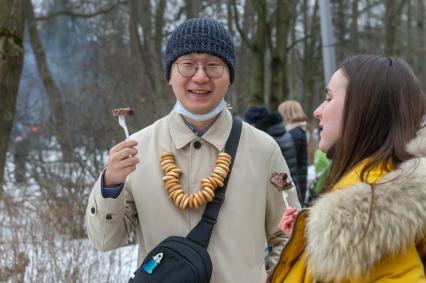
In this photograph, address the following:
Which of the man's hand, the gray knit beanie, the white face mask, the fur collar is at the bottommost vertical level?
the fur collar

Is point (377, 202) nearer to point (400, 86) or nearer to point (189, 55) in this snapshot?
point (400, 86)

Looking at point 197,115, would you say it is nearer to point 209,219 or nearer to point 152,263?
point 209,219

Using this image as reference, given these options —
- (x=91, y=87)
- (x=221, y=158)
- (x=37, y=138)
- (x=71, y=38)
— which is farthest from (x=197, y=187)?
(x=71, y=38)

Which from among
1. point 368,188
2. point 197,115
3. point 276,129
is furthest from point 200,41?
point 276,129

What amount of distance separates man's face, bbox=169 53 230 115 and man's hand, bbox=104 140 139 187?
33cm

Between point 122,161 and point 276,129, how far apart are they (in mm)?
4176

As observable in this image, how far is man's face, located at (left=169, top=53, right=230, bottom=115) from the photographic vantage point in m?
2.23

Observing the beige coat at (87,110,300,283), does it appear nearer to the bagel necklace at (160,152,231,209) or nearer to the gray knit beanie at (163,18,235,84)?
the bagel necklace at (160,152,231,209)

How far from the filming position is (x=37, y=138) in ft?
26.9

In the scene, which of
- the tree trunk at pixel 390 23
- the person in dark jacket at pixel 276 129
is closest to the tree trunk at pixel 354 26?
the tree trunk at pixel 390 23

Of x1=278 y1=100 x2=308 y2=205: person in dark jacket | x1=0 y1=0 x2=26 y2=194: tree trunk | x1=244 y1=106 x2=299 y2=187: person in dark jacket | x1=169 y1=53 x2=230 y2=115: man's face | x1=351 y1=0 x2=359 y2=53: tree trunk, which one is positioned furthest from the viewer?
x1=351 y1=0 x2=359 y2=53: tree trunk

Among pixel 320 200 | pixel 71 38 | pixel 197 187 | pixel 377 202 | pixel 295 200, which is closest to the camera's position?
pixel 377 202

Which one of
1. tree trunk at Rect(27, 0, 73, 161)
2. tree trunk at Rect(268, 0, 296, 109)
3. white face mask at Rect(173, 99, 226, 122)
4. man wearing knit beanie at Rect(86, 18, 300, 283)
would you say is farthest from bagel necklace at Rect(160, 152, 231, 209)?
tree trunk at Rect(268, 0, 296, 109)

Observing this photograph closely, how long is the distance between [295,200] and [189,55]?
27.8 inches
